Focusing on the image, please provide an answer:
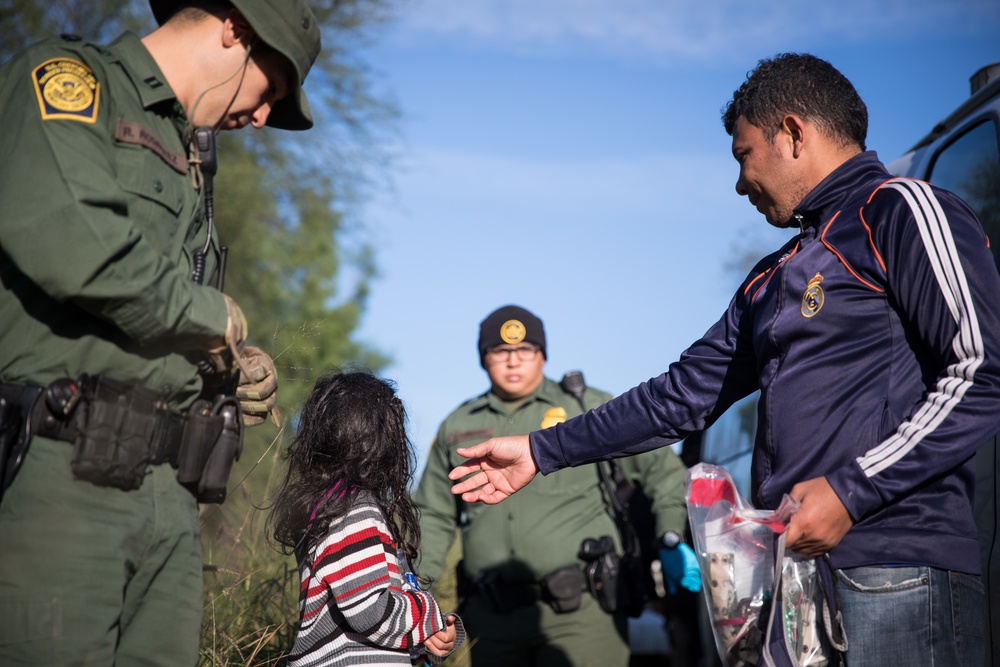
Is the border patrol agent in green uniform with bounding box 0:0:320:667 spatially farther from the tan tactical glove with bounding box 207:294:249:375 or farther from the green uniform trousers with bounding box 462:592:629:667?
the green uniform trousers with bounding box 462:592:629:667

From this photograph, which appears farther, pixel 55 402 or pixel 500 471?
pixel 500 471

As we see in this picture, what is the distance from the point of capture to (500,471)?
10.2 feet

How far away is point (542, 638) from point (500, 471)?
79.1 inches

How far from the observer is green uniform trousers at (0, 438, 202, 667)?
202 cm

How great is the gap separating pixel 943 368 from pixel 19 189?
6.53ft

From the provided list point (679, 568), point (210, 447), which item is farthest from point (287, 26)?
point (679, 568)

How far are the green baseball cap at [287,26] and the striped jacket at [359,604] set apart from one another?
48.8 inches

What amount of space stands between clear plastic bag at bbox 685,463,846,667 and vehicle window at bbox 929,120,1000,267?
5.21 feet

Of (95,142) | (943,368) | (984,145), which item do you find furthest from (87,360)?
(984,145)

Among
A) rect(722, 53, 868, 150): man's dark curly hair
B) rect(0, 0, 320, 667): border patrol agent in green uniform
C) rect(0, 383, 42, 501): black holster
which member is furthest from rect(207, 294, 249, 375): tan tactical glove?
rect(722, 53, 868, 150): man's dark curly hair

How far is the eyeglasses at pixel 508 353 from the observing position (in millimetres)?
Answer: 5367

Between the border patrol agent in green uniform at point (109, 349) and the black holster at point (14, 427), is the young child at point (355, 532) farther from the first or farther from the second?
the black holster at point (14, 427)

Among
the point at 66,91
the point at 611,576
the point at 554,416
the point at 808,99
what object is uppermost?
the point at 808,99

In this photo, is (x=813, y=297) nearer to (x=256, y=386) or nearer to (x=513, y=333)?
(x=256, y=386)
